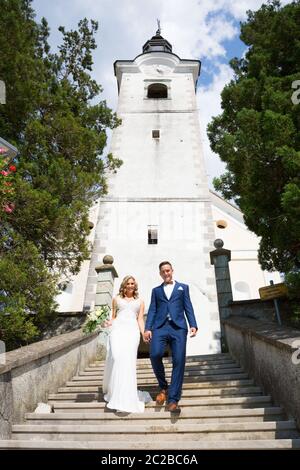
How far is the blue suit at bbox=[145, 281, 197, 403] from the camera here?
12.9ft

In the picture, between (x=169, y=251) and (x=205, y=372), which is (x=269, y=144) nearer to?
(x=205, y=372)

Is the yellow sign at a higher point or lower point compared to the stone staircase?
higher

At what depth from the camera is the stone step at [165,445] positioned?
2.96 metres

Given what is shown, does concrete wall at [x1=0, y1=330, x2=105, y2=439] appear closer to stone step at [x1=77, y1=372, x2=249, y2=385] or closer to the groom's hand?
stone step at [x1=77, y1=372, x2=249, y2=385]

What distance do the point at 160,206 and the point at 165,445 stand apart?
1002 centimetres

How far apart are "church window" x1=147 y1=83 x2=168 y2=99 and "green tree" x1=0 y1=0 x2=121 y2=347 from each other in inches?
339

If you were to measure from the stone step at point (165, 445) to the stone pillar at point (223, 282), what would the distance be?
5516 millimetres

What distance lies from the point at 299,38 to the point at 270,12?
2.14 m

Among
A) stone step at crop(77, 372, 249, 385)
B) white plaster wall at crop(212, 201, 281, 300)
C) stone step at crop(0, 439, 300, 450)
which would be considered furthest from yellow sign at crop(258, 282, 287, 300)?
white plaster wall at crop(212, 201, 281, 300)

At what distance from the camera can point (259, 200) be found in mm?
5895

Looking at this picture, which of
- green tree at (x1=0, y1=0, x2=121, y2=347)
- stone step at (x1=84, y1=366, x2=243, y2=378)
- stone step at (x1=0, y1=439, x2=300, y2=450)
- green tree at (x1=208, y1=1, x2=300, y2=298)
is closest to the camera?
stone step at (x1=0, y1=439, x2=300, y2=450)

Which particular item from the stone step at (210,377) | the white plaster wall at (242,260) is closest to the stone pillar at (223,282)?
the stone step at (210,377)

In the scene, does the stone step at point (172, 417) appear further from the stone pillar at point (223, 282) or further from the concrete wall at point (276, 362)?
the stone pillar at point (223, 282)

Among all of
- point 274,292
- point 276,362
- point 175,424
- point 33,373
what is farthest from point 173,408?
point 274,292
